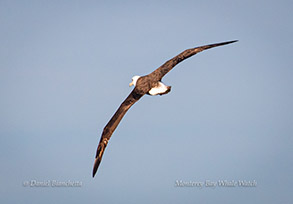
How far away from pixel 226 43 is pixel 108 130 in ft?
19.7

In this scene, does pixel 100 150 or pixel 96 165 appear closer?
pixel 96 165

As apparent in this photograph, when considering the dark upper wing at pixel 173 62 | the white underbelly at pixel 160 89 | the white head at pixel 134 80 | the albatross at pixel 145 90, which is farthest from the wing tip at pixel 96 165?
the dark upper wing at pixel 173 62

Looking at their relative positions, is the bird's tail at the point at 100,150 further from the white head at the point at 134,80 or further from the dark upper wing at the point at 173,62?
the dark upper wing at the point at 173,62

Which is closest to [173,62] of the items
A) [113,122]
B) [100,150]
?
[113,122]

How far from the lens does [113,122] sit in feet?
45.5

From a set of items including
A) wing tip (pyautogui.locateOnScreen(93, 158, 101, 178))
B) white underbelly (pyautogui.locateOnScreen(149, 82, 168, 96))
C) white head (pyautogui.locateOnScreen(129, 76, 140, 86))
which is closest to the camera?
wing tip (pyautogui.locateOnScreen(93, 158, 101, 178))

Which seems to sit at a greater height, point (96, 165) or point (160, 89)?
point (160, 89)

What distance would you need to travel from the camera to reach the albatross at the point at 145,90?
45.5 feet

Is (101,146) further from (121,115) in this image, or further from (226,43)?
(226,43)

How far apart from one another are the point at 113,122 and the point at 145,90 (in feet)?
6.18

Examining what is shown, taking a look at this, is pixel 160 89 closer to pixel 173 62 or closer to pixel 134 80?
pixel 173 62

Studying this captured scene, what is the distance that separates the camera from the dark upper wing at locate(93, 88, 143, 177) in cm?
1388

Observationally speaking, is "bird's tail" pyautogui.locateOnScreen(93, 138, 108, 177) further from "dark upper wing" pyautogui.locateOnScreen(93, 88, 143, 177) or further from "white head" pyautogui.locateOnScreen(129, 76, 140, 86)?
"white head" pyautogui.locateOnScreen(129, 76, 140, 86)

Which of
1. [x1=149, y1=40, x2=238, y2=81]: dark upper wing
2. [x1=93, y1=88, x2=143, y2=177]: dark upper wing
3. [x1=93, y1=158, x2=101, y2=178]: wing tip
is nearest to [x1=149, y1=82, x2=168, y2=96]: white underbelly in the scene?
[x1=149, y1=40, x2=238, y2=81]: dark upper wing
